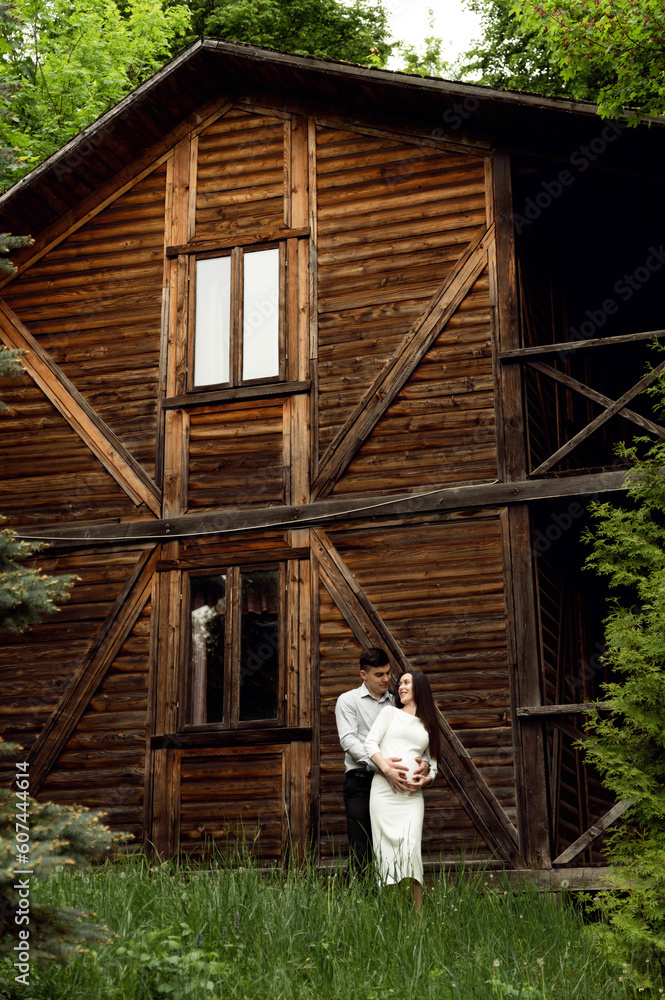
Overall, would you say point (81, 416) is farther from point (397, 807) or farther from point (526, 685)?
point (397, 807)

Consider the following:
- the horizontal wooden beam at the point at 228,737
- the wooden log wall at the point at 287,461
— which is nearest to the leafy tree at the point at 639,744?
the wooden log wall at the point at 287,461

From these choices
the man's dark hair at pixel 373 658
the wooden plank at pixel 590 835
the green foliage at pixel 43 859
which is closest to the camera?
the green foliage at pixel 43 859

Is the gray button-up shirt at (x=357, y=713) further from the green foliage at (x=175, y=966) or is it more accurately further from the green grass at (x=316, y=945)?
the green foliage at (x=175, y=966)

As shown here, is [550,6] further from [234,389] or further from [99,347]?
[99,347]

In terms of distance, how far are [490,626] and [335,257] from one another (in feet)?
13.1

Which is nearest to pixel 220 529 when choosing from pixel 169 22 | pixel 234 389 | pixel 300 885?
pixel 234 389

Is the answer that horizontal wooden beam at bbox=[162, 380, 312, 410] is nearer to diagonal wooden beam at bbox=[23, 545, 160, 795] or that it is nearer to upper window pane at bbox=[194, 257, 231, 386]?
upper window pane at bbox=[194, 257, 231, 386]

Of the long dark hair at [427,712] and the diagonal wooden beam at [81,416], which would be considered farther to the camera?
the diagonal wooden beam at [81,416]

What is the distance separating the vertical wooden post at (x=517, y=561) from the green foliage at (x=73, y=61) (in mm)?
9724

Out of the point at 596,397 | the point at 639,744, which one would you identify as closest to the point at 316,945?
the point at 639,744

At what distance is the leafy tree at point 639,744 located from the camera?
6844mm

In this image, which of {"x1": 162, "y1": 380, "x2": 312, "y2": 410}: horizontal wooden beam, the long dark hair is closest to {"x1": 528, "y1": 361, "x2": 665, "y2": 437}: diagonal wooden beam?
{"x1": 162, "y1": 380, "x2": 312, "y2": 410}: horizontal wooden beam

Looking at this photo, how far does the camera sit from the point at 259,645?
10.7 meters

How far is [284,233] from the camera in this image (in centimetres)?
1157
